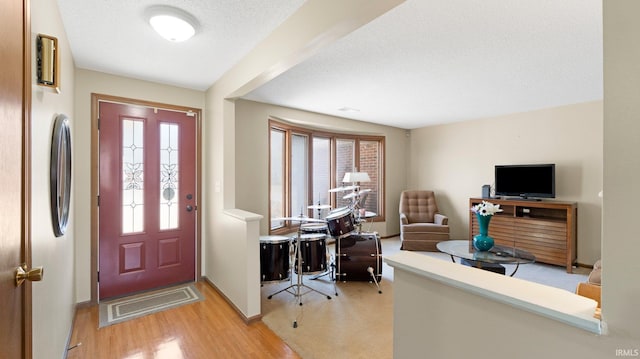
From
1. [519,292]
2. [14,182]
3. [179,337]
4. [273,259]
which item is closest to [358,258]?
[273,259]

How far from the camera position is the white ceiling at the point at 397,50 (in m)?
1.81

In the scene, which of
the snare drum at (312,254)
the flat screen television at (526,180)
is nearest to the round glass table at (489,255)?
the snare drum at (312,254)

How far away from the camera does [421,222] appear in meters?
5.40

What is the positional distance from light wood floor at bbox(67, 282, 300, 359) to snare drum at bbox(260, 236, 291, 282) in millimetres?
450

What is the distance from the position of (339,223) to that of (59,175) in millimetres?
2368

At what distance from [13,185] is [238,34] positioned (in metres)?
1.74

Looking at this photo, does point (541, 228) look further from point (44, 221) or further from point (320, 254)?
point (44, 221)

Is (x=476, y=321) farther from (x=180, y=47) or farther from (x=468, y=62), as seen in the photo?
(x=180, y=47)

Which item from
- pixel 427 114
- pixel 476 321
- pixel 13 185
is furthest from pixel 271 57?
pixel 427 114

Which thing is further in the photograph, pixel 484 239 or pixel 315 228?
pixel 315 228

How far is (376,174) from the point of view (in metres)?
5.88

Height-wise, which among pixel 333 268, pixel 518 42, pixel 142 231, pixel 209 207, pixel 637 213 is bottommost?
pixel 333 268

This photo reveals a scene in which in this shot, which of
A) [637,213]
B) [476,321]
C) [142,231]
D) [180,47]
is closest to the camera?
[637,213]

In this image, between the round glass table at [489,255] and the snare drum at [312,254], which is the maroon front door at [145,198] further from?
the round glass table at [489,255]
